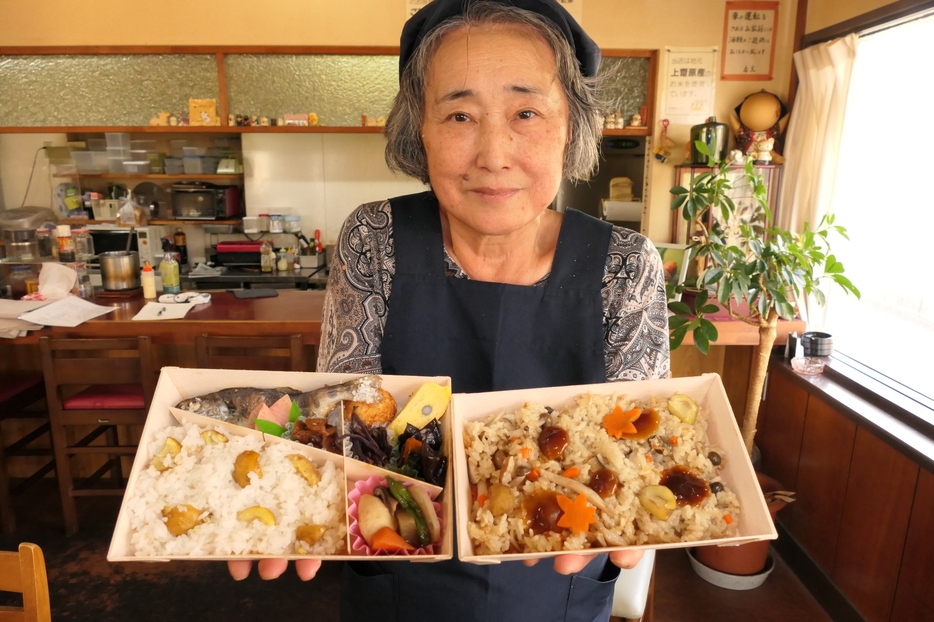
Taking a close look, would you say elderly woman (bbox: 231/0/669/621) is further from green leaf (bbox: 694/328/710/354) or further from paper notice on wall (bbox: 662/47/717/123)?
paper notice on wall (bbox: 662/47/717/123)

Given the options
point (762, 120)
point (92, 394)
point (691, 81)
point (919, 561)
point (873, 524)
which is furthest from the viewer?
point (691, 81)

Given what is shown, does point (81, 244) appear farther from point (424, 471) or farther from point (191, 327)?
point (424, 471)

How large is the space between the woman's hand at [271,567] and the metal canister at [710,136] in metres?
3.28

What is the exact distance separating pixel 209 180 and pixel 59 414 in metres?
2.96

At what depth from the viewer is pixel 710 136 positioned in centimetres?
343

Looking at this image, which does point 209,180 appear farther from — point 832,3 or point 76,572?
point 832,3

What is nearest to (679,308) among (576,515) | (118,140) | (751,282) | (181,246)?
(751,282)

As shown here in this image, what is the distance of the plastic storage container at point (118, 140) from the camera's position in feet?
15.7

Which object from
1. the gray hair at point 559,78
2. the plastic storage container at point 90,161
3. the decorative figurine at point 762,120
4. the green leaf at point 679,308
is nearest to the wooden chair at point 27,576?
the gray hair at point 559,78

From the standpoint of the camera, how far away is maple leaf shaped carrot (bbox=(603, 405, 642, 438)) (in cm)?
97

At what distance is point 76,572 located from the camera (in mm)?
2627

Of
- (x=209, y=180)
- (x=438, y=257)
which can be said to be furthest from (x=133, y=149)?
(x=438, y=257)

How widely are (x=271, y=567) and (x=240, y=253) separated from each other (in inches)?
165

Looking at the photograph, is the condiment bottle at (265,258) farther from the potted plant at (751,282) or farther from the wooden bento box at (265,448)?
the wooden bento box at (265,448)
